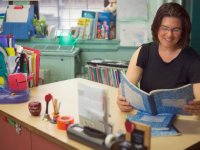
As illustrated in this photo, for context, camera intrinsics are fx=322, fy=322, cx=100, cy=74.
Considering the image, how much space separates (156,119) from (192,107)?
0.19 metres

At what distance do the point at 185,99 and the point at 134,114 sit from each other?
0.31 m

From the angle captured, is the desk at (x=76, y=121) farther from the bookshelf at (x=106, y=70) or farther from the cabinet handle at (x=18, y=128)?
the bookshelf at (x=106, y=70)

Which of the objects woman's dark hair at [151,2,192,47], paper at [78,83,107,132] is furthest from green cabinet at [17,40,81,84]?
paper at [78,83,107,132]

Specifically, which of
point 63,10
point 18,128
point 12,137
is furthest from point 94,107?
point 63,10

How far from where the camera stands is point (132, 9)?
9.96 ft

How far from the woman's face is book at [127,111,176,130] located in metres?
0.47

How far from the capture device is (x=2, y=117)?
1.92 metres

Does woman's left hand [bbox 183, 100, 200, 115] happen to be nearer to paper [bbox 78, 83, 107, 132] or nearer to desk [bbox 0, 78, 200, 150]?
desk [bbox 0, 78, 200, 150]

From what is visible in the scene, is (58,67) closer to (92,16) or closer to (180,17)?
(92,16)

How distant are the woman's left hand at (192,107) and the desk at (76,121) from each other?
6cm

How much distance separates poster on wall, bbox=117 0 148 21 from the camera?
299cm

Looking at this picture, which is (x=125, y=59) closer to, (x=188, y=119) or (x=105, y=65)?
(x=105, y=65)

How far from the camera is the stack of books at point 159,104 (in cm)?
154

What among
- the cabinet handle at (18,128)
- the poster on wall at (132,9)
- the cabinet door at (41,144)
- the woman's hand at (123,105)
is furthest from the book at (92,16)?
the cabinet door at (41,144)
